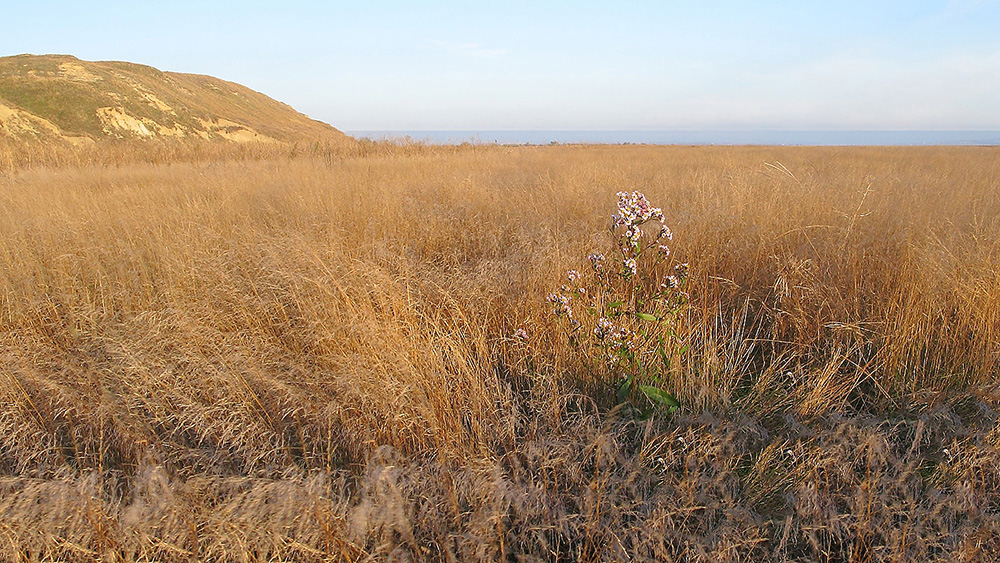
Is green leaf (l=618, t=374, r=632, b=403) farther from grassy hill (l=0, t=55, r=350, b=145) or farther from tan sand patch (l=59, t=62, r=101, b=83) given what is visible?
tan sand patch (l=59, t=62, r=101, b=83)

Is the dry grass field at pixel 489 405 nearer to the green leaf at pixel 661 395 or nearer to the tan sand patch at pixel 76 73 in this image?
the green leaf at pixel 661 395

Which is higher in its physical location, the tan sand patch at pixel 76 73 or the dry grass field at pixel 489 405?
the tan sand patch at pixel 76 73

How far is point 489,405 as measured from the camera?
72.2 inches

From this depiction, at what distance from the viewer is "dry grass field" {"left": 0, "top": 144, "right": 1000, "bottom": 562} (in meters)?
1.34

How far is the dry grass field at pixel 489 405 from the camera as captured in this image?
4.41 feet

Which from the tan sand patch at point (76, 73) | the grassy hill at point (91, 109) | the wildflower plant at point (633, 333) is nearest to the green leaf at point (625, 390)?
the wildflower plant at point (633, 333)

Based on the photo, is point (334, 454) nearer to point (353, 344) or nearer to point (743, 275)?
point (353, 344)

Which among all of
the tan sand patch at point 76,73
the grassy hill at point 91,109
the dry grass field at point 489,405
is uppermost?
the tan sand patch at point 76,73

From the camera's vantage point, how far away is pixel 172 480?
163cm

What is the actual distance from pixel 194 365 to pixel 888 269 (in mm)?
3464

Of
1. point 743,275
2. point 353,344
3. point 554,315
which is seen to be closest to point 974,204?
point 743,275

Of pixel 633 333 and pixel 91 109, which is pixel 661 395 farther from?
pixel 91 109

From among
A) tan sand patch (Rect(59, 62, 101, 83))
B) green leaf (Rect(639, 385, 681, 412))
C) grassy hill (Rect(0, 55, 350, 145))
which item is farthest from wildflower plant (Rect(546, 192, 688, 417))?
tan sand patch (Rect(59, 62, 101, 83))

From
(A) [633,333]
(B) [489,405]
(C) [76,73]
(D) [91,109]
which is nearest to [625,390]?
(A) [633,333]
